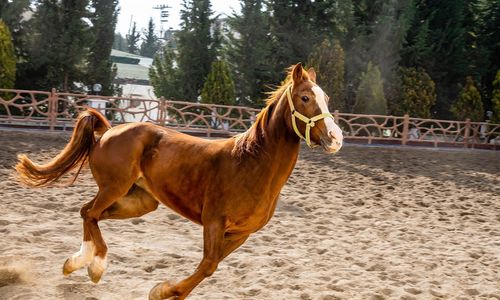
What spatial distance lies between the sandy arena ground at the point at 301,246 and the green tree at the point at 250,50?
40.6 feet

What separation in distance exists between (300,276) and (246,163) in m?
2.44

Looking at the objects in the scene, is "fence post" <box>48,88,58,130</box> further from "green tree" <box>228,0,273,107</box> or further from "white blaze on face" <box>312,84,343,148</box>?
"white blaze on face" <box>312,84,343,148</box>

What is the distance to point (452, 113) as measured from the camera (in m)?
27.0

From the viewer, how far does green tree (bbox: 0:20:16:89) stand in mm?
19297

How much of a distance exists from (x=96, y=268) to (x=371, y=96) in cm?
1992

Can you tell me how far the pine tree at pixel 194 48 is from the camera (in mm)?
23922

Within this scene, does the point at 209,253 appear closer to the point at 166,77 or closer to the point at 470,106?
the point at 166,77

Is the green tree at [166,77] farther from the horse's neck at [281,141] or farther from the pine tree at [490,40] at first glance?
the horse's neck at [281,141]

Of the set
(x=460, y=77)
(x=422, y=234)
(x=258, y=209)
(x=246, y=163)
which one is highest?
(x=460, y=77)

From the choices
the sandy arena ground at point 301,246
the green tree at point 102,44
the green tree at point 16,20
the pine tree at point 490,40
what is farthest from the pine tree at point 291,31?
the sandy arena ground at point 301,246

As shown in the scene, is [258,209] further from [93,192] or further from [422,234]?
[93,192]

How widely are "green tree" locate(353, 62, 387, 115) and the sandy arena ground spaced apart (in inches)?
415

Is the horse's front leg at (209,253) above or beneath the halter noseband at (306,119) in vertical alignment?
beneath

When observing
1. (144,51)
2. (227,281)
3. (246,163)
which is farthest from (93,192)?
(144,51)
